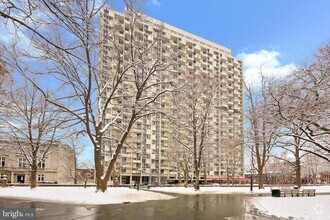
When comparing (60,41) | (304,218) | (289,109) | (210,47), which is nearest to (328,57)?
(289,109)

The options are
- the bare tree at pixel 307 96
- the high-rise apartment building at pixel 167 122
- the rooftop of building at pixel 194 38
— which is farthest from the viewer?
the rooftop of building at pixel 194 38

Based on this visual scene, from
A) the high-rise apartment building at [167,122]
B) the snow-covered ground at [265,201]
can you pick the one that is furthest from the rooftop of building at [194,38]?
the snow-covered ground at [265,201]

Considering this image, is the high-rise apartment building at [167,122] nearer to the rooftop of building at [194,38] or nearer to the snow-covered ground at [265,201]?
the rooftop of building at [194,38]

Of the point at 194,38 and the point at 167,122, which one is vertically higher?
the point at 194,38

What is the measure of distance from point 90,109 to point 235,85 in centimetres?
11002

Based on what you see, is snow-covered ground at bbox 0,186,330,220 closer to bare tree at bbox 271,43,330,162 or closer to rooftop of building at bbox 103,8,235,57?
bare tree at bbox 271,43,330,162

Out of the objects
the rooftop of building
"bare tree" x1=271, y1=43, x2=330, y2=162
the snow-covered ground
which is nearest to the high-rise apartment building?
the rooftop of building

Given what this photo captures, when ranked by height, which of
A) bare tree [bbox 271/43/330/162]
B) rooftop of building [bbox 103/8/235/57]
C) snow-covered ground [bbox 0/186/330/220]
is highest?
rooftop of building [bbox 103/8/235/57]

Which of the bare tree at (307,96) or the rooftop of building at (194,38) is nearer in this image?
the bare tree at (307,96)

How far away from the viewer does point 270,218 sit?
546 inches

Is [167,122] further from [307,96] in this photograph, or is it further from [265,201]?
[307,96]

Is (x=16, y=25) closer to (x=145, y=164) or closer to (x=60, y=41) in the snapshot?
(x=60, y=41)

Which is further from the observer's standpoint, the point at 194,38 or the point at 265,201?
the point at 194,38

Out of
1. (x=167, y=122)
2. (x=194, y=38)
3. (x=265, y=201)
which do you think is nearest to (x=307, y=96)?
(x=265, y=201)
